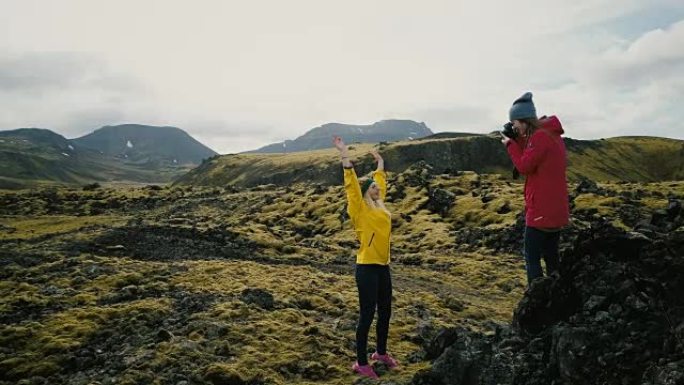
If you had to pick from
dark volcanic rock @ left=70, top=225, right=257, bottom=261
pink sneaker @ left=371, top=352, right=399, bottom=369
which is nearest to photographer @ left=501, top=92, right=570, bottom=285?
pink sneaker @ left=371, top=352, right=399, bottom=369

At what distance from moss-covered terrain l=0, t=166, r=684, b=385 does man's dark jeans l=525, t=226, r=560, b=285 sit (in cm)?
416

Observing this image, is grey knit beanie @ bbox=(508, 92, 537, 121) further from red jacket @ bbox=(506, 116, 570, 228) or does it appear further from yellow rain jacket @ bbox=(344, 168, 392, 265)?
yellow rain jacket @ bbox=(344, 168, 392, 265)

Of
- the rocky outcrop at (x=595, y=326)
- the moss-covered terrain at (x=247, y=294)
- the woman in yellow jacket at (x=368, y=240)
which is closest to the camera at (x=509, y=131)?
the rocky outcrop at (x=595, y=326)

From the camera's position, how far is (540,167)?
10883 millimetres

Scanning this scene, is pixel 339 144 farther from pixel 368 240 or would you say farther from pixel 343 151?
pixel 368 240

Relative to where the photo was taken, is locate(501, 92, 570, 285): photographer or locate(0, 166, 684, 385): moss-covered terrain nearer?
locate(501, 92, 570, 285): photographer

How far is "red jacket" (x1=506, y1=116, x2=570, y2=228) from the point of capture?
10.8m

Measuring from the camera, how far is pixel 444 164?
545ft

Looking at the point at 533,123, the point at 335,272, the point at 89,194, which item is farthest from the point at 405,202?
the point at 89,194

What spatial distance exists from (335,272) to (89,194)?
9094 centimetres

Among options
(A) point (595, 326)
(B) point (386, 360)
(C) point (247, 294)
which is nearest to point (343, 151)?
(B) point (386, 360)

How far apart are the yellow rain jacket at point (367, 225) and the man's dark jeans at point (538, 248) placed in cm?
317

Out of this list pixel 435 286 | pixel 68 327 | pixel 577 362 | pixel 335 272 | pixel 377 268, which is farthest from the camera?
pixel 335 272

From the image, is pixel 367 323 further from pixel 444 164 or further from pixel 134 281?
pixel 444 164
